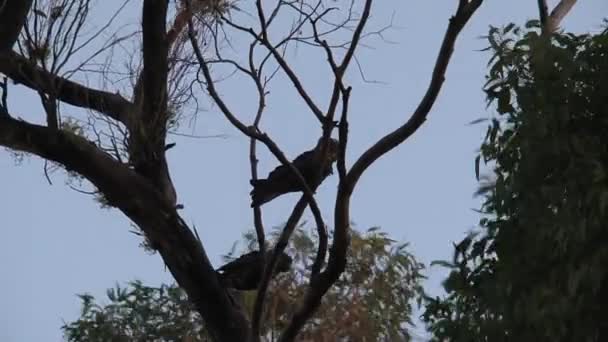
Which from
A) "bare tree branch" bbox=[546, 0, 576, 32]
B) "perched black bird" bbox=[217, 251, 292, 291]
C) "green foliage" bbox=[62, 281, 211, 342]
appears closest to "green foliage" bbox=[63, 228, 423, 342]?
"green foliage" bbox=[62, 281, 211, 342]

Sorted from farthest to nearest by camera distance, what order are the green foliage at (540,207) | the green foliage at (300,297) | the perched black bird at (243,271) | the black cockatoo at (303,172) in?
the green foliage at (300,297), the perched black bird at (243,271), the black cockatoo at (303,172), the green foliage at (540,207)

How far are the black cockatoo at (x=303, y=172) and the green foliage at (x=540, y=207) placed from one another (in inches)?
19.1

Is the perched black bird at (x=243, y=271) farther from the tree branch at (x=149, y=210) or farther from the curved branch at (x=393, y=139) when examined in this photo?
the curved branch at (x=393, y=139)

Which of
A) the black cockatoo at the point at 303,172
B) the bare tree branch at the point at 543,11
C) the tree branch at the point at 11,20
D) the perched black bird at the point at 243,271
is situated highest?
the tree branch at the point at 11,20

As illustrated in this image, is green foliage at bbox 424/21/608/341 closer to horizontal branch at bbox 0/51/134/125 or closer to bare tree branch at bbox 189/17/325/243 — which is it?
bare tree branch at bbox 189/17/325/243

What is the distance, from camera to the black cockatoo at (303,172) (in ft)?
10.2

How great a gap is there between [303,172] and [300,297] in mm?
1543

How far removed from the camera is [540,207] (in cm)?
252

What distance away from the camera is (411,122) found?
2822 mm

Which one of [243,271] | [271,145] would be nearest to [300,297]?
[243,271]

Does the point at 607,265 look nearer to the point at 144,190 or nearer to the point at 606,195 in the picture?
the point at 606,195

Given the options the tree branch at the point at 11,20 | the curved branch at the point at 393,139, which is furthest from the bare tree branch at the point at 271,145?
the tree branch at the point at 11,20

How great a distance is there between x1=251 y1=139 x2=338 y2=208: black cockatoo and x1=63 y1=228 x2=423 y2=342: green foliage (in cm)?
136

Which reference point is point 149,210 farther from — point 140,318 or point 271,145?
point 140,318
